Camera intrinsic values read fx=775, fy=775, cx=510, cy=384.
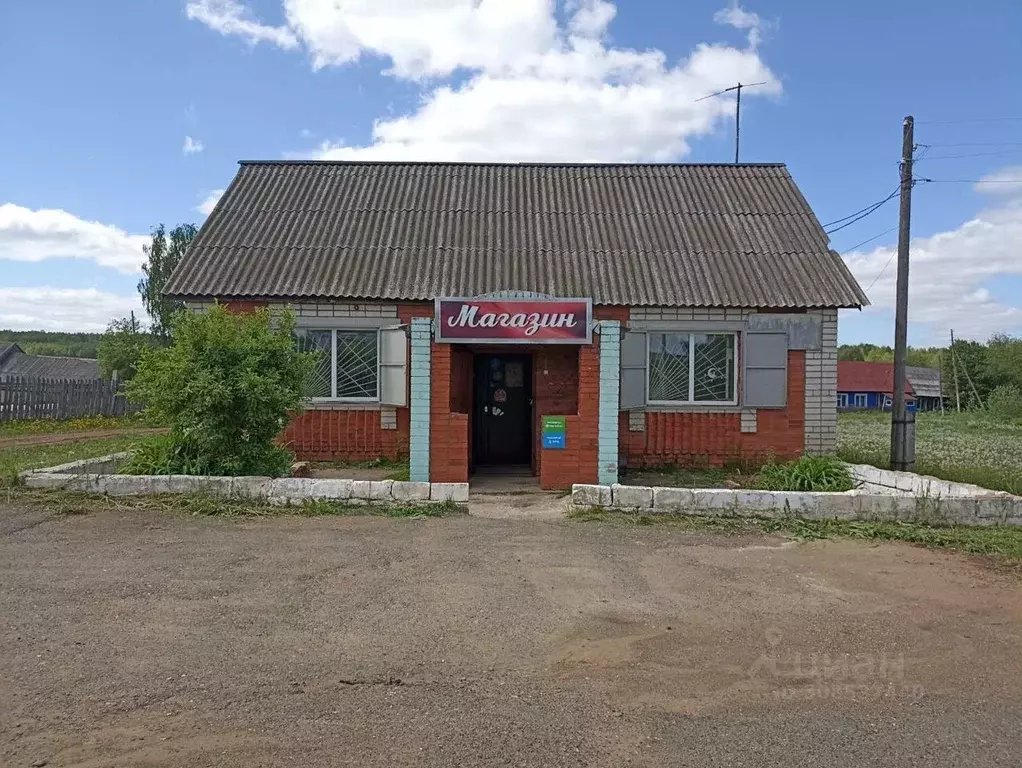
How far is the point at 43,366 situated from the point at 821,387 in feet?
182

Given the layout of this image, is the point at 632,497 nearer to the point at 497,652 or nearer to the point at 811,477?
the point at 811,477

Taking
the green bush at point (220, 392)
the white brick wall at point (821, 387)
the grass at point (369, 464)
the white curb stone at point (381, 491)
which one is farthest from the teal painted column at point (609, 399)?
the white brick wall at point (821, 387)

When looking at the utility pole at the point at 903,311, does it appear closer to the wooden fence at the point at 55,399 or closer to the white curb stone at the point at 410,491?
the white curb stone at the point at 410,491

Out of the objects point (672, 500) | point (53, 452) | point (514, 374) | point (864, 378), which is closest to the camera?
point (672, 500)

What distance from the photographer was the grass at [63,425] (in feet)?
62.1

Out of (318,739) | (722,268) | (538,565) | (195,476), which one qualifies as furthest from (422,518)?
(722,268)

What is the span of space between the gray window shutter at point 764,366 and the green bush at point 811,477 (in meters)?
2.02

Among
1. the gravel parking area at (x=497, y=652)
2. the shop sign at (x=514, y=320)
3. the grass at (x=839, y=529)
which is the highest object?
the shop sign at (x=514, y=320)

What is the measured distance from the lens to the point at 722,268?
12.9 metres

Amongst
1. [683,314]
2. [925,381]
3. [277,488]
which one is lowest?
[277,488]

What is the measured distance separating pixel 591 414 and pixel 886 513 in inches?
141

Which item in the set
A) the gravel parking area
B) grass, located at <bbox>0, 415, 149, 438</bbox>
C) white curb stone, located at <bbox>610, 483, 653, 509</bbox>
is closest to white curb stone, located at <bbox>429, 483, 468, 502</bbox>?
the gravel parking area

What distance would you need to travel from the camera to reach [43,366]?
53594mm

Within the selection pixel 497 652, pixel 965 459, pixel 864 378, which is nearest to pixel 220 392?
pixel 497 652
